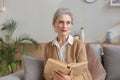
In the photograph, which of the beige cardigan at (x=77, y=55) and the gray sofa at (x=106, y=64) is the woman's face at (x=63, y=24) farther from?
the gray sofa at (x=106, y=64)

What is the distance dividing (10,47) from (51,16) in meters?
0.75

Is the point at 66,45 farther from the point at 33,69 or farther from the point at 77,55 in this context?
the point at 33,69

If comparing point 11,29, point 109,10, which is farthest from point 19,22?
point 109,10

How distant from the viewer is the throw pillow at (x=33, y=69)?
7.31 ft

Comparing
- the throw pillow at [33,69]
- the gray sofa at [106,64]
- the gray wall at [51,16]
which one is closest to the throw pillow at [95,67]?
the gray sofa at [106,64]

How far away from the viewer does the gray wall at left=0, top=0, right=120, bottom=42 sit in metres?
3.38

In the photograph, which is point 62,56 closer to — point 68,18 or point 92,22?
point 68,18

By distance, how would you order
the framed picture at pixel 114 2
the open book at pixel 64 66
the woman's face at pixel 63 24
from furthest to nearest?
1. the framed picture at pixel 114 2
2. the woman's face at pixel 63 24
3. the open book at pixel 64 66

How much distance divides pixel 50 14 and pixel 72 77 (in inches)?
69.9

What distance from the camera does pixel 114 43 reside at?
10.9ft

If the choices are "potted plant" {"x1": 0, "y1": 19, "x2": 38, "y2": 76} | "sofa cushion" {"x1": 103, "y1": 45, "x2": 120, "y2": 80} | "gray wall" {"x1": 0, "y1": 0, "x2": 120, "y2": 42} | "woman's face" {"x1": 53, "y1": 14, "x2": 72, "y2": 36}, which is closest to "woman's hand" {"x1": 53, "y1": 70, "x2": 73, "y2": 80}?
"woman's face" {"x1": 53, "y1": 14, "x2": 72, "y2": 36}

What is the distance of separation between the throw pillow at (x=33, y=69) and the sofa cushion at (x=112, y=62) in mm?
665

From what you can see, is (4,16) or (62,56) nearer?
(62,56)

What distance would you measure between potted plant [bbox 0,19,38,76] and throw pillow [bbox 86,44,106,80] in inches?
52.0
